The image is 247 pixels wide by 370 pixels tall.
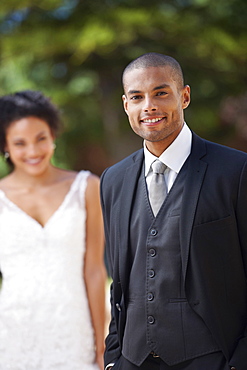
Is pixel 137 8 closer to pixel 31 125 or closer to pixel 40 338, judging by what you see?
pixel 31 125

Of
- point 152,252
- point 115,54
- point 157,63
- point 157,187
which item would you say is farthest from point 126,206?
point 115,54

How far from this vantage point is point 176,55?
11.1 meters

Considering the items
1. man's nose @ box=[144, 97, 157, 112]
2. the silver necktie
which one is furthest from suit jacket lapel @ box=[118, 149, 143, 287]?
man's nose @ box=[144, 97, 157, 112]

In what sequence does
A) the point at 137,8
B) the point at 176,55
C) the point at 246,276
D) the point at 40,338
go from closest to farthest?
the point at 246,276 < the point at 40,338 < the point at 137,8 < the point at 176,55

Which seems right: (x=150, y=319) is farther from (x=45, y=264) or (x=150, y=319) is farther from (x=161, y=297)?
(x=45, y=264)

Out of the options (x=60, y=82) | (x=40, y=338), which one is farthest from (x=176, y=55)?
(x=40, y=338)

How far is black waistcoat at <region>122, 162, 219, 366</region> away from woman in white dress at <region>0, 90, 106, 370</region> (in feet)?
3.96

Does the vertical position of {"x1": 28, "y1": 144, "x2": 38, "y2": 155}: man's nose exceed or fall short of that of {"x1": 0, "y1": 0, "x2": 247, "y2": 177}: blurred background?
it falls short

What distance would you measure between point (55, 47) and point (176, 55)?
2.24m

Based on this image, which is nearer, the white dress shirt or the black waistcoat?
the black waistcoat

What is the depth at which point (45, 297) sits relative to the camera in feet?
13.0

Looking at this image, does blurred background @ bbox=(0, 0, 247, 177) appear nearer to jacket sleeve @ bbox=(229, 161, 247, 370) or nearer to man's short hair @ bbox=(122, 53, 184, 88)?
man's short hair @ bbox=(122, 53, 184, 88)

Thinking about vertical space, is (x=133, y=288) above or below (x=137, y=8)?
below

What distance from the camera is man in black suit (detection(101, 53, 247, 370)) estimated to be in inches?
101
